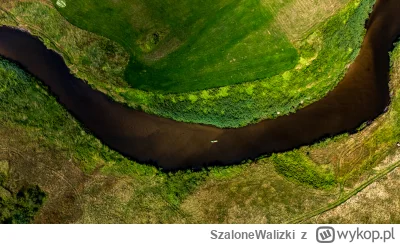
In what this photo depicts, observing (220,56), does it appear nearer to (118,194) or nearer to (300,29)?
(300,29)

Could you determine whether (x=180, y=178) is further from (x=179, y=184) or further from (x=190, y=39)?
(x=190, y=39)

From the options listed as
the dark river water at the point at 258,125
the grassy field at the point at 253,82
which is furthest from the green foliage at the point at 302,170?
the grassy field at the point at 253,82

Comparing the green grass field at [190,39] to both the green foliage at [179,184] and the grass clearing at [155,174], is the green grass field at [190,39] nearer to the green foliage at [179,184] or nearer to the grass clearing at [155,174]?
the grass clearing at [155,174]

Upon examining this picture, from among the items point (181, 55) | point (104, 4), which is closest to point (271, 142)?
point (181, 55)
